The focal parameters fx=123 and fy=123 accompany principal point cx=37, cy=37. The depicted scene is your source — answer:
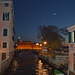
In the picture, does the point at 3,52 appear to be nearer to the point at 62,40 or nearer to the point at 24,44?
the point at 62,40

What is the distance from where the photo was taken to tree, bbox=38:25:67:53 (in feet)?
146

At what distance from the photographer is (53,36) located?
4544 cm

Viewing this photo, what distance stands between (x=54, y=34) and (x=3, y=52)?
23.2 meters

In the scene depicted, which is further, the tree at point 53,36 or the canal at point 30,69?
the tree at point 53,36

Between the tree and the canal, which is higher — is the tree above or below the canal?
above

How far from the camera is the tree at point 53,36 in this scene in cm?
4454

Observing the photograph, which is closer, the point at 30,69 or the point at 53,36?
the point at 30,69

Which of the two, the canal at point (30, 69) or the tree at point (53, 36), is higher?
the tree at point (53, 36)

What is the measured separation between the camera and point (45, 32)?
4800 centimetres

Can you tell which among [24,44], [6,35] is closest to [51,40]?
[6,35]

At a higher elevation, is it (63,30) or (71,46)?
(63,30)

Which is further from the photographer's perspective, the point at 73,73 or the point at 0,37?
the point at 0,37

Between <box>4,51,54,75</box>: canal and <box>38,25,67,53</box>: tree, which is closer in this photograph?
<box>4,51,54,75</box>: canal

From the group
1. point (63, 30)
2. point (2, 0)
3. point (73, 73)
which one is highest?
point (2, 0)
